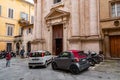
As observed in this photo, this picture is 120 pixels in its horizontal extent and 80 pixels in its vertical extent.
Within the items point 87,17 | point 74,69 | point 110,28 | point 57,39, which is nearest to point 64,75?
point 74,69

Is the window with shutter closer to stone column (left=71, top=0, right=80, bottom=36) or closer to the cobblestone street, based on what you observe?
stone column (left=71, top=0, right=80, bottom=36)

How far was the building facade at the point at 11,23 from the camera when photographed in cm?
2830

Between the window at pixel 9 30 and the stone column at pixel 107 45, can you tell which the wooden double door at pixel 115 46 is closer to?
the stone column at pixel 107 45

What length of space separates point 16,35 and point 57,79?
24841 millimetres

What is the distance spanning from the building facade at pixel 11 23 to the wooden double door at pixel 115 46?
17.1 meters

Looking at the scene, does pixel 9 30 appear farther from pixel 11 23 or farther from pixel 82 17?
pixel 82 17

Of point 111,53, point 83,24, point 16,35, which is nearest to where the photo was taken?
point 111,53

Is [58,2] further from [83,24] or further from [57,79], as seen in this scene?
[57,79]

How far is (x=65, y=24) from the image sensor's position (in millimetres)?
18203

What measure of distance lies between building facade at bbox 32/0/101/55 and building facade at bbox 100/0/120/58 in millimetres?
645

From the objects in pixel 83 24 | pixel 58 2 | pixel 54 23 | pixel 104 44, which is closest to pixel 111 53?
pixel 104 44

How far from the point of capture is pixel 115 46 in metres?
14.7

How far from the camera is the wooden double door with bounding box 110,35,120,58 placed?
571 inches

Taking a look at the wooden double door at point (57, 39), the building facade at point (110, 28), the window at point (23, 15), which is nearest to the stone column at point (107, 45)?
the building facade at point (110, 28)
